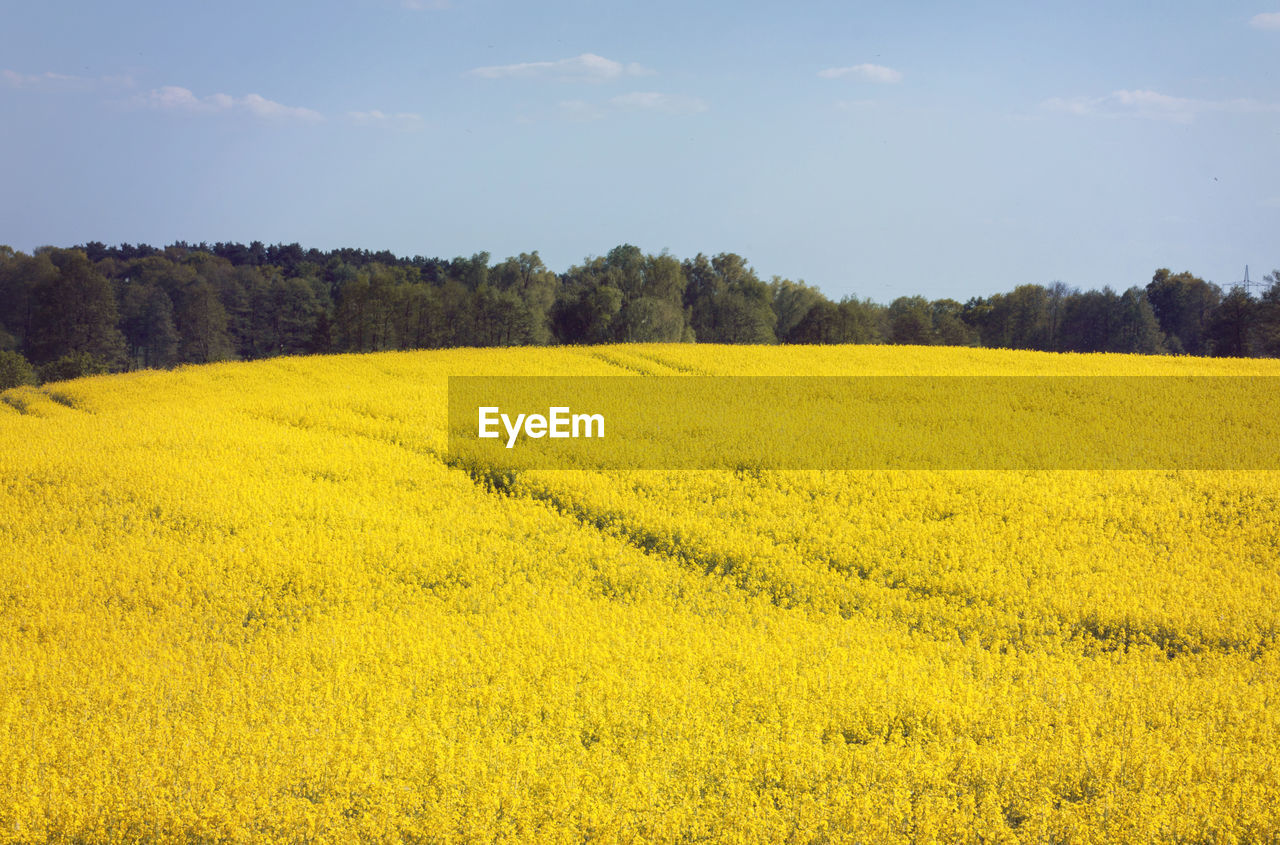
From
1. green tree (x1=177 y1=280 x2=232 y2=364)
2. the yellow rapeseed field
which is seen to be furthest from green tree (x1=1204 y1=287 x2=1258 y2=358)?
green tree (x1=177 y1=280 x2=232 y2=364)

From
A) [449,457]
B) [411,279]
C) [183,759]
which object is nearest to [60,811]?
[183,759]

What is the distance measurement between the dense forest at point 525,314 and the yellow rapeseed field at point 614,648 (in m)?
44.9

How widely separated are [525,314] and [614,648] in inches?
2455

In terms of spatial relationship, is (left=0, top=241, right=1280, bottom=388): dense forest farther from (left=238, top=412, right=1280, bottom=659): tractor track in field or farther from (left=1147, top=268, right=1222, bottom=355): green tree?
(left=238, top=412, right=1280, bottom=659): tractor track in field

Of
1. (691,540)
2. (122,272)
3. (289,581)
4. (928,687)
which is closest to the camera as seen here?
(928,687)

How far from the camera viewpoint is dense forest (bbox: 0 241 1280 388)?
216 feet

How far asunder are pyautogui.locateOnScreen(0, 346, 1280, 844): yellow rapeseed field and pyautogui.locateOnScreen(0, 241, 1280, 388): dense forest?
44941 mm

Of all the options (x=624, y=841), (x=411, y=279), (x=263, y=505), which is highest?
(x=411, y=279)

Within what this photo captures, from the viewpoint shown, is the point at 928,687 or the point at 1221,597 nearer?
the point at 928,687

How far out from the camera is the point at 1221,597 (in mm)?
12367

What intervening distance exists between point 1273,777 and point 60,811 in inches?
381

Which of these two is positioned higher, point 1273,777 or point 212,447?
point 212,447

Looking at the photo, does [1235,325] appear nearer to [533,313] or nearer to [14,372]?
[533,313]

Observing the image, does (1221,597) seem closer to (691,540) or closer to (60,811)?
(691,540)
